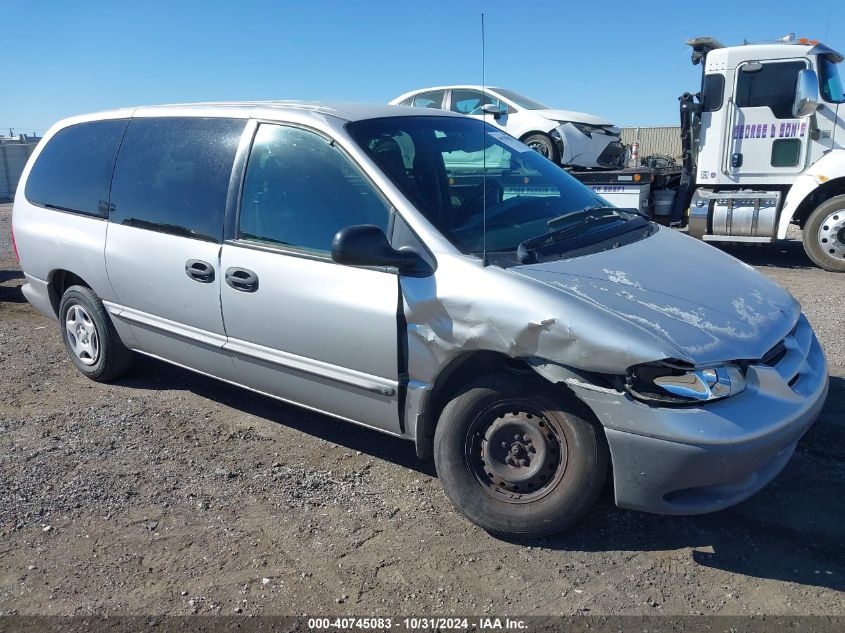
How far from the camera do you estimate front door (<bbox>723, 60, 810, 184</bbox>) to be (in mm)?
9250

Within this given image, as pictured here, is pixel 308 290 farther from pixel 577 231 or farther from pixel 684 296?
pixel 684 296

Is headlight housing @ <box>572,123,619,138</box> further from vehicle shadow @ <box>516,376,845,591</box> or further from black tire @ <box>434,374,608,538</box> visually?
black tire @ <box>434,374,608,538</box>

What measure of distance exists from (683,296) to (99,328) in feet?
12.6

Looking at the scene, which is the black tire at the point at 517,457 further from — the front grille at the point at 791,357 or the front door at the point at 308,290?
the front grille at the point at 791,357

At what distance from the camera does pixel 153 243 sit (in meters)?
4.29

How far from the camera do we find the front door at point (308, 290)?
340 cm

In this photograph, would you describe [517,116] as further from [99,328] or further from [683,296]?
[683,296]

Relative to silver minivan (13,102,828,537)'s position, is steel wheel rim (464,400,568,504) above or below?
below

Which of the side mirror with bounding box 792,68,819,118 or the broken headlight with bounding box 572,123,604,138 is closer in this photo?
the side mirror with bounding box 792,68,819,118

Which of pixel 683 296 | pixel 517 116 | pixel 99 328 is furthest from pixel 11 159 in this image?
pixel 683 296

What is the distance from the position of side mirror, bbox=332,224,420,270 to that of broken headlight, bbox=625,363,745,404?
1134 mm

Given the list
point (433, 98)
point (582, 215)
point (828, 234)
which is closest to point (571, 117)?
point (433, 98)

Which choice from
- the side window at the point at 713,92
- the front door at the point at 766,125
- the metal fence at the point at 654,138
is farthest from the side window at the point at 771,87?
the metal fence at the point at 654,138

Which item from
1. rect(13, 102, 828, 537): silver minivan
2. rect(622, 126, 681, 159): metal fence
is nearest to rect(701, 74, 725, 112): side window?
rect(13, 102, 828, 537): silver minivan
